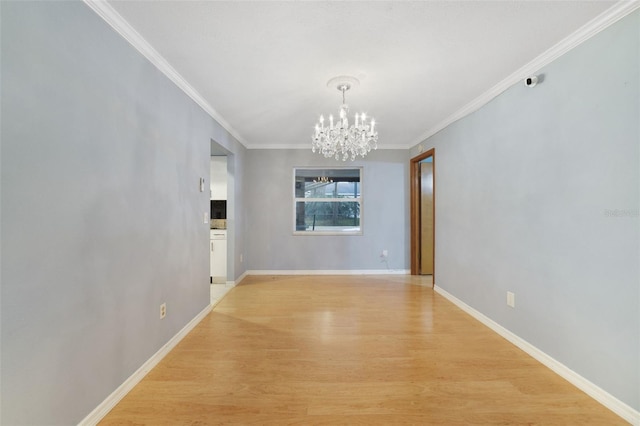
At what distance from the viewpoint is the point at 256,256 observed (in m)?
4.96

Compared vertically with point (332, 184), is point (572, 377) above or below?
below

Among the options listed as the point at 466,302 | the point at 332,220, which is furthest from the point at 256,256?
the point at 466,302

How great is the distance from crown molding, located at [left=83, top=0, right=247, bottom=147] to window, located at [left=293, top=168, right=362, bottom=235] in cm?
242

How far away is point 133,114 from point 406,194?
424 cm

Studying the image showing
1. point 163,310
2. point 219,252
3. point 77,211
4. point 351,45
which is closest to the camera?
point 77,211

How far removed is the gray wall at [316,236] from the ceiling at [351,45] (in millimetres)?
1910

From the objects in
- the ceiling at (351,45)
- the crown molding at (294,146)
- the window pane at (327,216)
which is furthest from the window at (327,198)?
the ceiling at (351,45)

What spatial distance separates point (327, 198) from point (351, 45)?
10.9 feet

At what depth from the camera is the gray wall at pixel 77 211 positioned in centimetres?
113

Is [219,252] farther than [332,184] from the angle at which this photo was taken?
No

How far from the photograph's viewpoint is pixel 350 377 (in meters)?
1.96

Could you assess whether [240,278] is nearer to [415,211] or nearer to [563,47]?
[415,211]

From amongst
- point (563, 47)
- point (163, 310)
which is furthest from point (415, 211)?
point (163, 310)

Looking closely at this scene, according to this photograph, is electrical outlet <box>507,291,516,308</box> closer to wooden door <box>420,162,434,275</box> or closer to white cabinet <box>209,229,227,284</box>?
wooden door <box>420,162,434,275</box>
